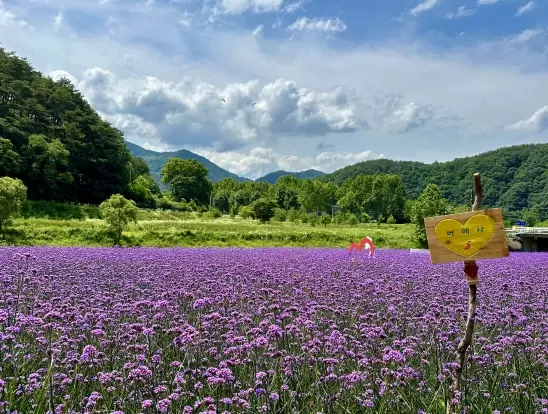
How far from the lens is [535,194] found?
8725 cm

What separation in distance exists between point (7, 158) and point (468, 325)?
4541 cm

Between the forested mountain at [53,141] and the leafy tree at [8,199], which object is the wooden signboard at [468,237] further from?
the forested mountain at [53,141]

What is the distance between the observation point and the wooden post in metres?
3.20

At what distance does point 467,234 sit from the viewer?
3.31 m

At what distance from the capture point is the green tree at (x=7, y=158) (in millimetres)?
40406

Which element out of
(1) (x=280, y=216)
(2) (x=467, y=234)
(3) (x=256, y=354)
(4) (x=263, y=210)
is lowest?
(3) (x=256, y=354)

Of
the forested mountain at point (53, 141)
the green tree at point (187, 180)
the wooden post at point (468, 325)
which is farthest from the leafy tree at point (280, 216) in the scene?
the wooden post at point (468, 325)

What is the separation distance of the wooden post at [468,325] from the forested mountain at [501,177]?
257 ft

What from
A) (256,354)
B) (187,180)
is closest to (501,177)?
(187,180)

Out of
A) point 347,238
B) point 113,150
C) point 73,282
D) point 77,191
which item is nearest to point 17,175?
point 77,191

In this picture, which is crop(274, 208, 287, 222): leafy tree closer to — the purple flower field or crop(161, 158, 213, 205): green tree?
crop(161, 158, 213, 205): green tree

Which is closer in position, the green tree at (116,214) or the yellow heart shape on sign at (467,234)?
the yellow heart shape on sign at (467,234)

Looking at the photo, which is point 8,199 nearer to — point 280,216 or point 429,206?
point 429,206

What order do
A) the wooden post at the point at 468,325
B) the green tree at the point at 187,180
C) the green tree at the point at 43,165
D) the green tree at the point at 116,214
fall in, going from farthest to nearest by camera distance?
the green tree at the point at 187,180, the green tree at the point at 43,165, the green tree at the point at 116,214, the wooden post at the point at 468,325
